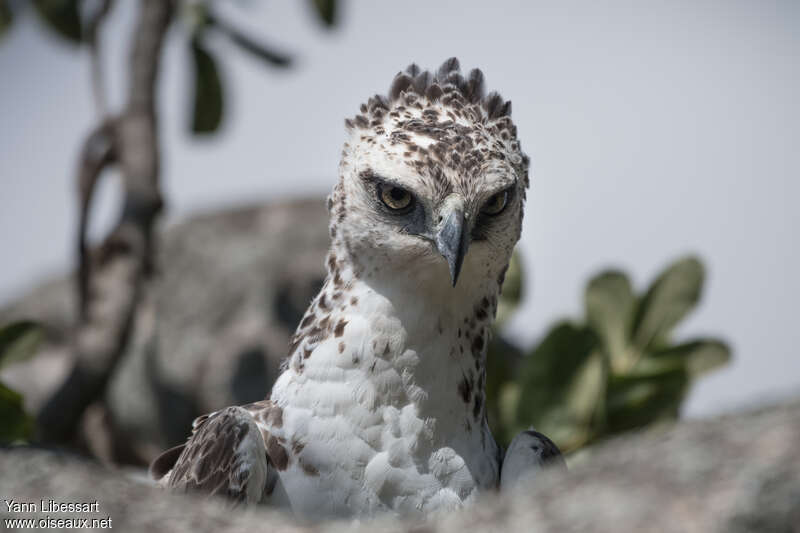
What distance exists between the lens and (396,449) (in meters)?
2.67

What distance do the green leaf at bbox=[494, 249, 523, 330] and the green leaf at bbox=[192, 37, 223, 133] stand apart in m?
2.49

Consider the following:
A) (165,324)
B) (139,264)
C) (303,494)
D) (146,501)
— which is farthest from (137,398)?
(146,501)

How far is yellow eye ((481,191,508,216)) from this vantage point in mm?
2693

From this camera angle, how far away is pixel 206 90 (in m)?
5.45

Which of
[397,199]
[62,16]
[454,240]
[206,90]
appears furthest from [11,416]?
[62,16]

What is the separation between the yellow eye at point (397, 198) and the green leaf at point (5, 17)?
4.36 metres

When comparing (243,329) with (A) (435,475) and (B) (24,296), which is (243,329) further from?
(A) (435,475)

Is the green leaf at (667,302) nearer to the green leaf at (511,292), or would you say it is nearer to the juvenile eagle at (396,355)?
the green leaf at (511,292)

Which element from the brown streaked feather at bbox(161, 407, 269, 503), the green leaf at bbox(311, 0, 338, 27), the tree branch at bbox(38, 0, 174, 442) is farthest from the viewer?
the green leaf at bbox(311, 0, 338, 27)

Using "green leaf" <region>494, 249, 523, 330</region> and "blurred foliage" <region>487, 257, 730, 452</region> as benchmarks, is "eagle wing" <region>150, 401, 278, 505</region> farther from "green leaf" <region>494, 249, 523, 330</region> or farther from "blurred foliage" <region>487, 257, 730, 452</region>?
"green leaf" <region>494, 249, 523, 330</region>

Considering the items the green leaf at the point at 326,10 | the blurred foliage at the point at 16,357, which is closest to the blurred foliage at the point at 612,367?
the blurred foliage at the point at 16,357

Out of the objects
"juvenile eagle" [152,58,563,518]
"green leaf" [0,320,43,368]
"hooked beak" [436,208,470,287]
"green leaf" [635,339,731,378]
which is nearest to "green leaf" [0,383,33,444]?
"green leaf" [0,320,43,368]

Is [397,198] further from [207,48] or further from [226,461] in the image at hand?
[207,48]

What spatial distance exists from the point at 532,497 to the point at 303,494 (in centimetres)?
141
